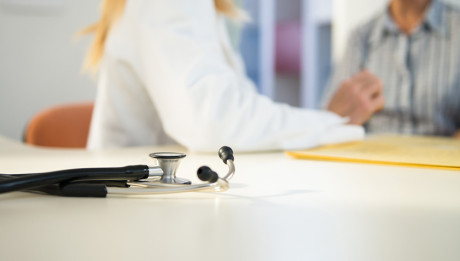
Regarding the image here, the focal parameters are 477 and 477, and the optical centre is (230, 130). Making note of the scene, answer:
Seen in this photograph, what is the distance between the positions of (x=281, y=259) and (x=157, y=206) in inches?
5.7

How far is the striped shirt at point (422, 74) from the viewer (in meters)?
1.89

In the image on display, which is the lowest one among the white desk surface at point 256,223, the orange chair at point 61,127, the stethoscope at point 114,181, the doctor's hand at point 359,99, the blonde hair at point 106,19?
the white desk surface at point 256,223

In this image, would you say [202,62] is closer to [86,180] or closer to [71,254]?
[86,180]

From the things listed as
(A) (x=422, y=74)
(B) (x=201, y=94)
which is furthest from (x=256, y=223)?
(A) (x=422, y=74)

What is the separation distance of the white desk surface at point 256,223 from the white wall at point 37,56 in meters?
2.57

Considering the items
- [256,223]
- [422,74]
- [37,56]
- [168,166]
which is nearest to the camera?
[256,223]

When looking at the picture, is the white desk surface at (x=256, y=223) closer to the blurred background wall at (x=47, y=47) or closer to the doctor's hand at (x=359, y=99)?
the doctor's hand at (x=359, y=99)

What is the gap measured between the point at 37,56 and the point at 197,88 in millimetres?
2374

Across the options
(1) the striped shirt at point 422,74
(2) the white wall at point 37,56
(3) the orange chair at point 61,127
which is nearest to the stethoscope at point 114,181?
(3) the orange chair at point 61,127

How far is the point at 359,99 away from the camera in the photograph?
1188 mm

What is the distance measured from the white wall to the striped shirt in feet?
5.87

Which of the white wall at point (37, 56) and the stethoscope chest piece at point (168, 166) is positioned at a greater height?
the white wall at point (37, 56)

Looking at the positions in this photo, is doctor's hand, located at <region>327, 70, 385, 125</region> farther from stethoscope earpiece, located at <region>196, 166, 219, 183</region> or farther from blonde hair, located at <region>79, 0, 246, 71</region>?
stethoscope earpiece, located at <region>196, 166, 219, 183</region>

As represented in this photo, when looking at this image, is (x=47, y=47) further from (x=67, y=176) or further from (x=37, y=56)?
(x=67, y=176)
